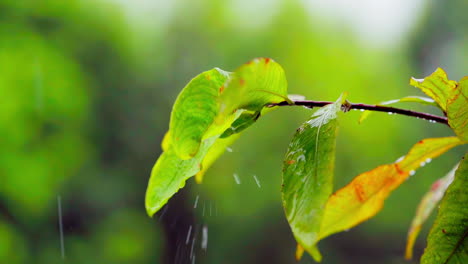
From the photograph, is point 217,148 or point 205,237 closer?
point 217,148

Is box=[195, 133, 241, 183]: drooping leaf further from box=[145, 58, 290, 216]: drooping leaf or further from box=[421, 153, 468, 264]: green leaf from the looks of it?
box=[421, 153, 468, 264]: green leaf

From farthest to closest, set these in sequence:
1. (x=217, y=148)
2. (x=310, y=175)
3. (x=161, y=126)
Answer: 1. (x=161, y=126)
2. (x=217, y=148)
3. (x=310, y=175)

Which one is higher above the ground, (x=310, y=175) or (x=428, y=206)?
(x=310, y=175)

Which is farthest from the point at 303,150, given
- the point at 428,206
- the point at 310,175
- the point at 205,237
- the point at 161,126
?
the point at 161,126

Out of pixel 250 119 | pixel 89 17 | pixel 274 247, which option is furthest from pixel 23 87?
pixel 250 119

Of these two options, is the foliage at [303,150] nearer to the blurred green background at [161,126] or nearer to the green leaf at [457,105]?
the green leaf at [457,105]

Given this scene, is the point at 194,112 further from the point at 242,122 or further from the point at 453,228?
the point at 453,228

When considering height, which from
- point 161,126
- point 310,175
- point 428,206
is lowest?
point 161,126

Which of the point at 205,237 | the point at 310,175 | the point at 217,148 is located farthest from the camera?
the point at 205,237
